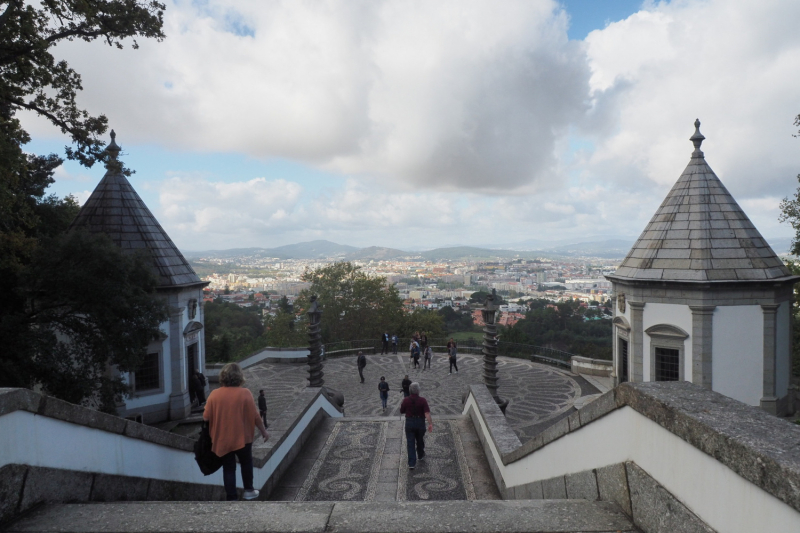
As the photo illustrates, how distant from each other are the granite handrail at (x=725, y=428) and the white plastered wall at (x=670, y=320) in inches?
472

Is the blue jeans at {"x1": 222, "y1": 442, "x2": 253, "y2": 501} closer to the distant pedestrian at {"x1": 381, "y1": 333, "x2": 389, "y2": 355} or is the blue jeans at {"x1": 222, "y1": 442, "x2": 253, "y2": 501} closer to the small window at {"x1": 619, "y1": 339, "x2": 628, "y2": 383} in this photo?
the small window at {"x1": 619, "y1": 339, "x2": 628, "y2": 383}

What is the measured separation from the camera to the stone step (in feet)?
9.70

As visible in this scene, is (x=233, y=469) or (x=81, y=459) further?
(x=233, y=469)

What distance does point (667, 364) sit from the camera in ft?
47.9

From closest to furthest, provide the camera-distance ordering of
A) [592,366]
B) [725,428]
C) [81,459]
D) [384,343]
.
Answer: [725,428], [81,459], [592,366], [384,343]

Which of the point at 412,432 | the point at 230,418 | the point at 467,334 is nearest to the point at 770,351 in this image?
the point at 412,432

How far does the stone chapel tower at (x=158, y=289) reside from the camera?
628 inches

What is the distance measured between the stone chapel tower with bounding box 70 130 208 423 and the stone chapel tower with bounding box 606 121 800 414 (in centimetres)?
1434

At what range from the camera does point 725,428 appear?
2500 mm

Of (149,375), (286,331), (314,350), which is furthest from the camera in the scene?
(286,331)

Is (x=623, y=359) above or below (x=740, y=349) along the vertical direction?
below

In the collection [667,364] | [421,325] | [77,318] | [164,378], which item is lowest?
[421,325]

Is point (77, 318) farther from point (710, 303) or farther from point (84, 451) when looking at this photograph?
point (710, 303)

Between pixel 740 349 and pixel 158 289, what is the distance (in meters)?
17.6
